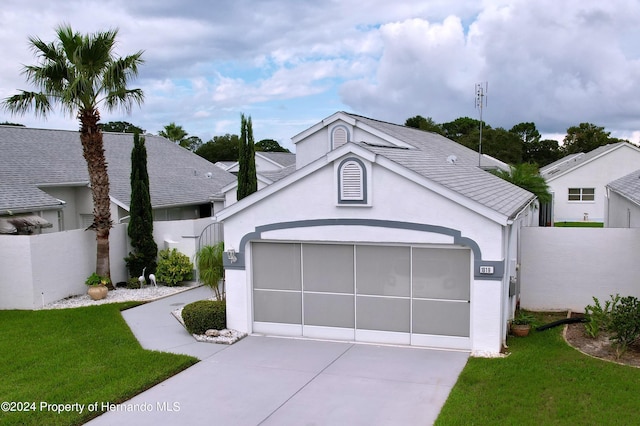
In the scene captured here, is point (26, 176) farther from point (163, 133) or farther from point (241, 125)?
point (163, 133)

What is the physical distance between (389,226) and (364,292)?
1.71 meters

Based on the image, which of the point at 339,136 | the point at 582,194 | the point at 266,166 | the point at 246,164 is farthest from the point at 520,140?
the point at 246,164

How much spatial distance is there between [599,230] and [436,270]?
5.42m

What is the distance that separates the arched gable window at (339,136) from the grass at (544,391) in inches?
518

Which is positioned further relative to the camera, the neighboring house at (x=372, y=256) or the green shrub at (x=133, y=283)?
the green shrub at (x=133, y=283)

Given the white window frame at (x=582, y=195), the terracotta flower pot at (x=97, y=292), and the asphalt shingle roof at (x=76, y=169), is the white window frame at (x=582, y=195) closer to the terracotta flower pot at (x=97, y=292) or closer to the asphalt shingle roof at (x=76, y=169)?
the asphalt shingle roof at (x=76, y=169)

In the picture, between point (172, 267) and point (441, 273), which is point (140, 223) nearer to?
point (172, 267)

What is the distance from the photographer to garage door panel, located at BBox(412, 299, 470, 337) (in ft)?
40.3

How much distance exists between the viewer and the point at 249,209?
13719 mm

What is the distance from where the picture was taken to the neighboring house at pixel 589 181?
121 feet

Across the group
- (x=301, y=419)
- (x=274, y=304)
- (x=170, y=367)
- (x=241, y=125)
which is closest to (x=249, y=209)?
(x=274, y=304)

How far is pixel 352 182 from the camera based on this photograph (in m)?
12.7

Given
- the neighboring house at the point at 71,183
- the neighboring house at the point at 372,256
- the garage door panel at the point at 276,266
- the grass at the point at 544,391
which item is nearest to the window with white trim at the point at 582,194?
the neighboring house at the point at 71,183

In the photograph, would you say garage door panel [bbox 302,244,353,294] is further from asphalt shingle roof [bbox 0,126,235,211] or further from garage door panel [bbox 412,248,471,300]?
asphalt shingle roof [bbox 0,126,235,211]
